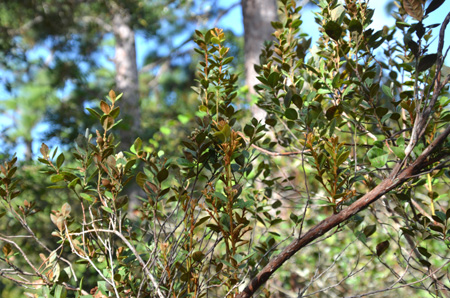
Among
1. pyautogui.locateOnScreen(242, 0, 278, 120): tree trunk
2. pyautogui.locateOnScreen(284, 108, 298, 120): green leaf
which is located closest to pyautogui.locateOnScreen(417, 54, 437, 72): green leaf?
pyautogui.locateOnScreen(284, 108, 298, 120): green leaf

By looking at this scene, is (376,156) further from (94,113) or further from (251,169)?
(94,113)

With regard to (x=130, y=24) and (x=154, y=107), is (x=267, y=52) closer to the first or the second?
(x=130, y=24)

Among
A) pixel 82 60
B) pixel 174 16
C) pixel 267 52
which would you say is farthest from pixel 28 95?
pixel 267 52

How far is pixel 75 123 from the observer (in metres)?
4.76

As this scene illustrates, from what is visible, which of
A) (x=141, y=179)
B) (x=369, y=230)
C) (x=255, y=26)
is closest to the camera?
(x=141, y=179)

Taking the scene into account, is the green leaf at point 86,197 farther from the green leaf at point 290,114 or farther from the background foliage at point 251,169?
the green leaf at point 290,114

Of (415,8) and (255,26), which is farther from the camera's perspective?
(255,26)

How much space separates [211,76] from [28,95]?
19183mm

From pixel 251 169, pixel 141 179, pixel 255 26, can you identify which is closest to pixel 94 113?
pixel 141 179

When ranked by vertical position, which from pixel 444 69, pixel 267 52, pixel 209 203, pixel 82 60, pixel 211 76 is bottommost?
pixel 209 203

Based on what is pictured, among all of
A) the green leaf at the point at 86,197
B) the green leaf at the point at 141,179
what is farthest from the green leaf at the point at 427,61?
the green leaf at the point at 86,197

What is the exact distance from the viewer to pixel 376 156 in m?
1.02

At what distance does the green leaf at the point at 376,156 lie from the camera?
1007mm

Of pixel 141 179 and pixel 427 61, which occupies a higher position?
pixel 427 61
